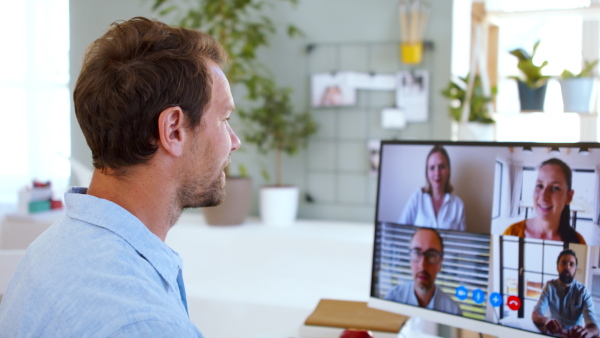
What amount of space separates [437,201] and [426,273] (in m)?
0.14

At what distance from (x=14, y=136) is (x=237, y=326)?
57.2 inches

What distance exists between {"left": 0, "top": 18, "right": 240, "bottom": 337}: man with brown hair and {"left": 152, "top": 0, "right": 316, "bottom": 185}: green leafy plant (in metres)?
1.80

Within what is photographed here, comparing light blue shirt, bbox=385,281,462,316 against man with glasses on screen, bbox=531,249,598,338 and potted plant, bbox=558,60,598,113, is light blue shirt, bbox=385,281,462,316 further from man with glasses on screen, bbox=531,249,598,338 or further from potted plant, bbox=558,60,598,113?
potted plant, bbox=558,60,598,113

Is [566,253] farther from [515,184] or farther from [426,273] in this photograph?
[426,273]

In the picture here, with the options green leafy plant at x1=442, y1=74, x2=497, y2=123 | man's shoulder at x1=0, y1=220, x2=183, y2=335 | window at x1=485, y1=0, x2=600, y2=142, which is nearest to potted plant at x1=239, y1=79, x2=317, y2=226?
green leafy plant at x1=442, y1=74, x2=497, y2=123

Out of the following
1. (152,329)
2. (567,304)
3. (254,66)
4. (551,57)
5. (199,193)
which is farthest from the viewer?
(254,66)

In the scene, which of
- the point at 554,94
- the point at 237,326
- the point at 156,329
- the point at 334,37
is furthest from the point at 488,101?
the point at 156,329

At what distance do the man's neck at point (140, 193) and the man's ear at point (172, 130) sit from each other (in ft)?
0.15

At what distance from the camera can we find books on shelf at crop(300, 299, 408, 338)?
1297 millimetres

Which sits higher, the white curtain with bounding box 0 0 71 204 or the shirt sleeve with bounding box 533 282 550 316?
the white curtain with bounding box 0 0 71 204

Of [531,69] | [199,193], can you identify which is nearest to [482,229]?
[199,193]

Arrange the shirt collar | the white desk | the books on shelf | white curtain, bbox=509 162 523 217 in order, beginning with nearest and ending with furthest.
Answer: the shirt collar < white curtain, bbox=509 162 523 217 < the books on shelf < the white desk

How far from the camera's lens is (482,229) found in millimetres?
1197

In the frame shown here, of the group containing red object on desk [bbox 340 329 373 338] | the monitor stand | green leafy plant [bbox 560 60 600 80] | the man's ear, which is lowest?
the monitor stand
